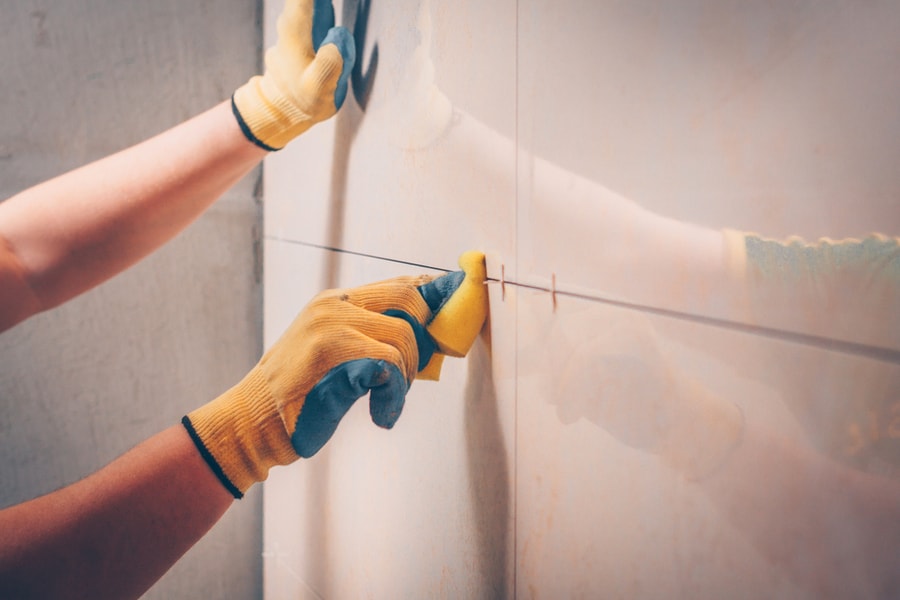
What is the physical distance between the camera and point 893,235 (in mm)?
284

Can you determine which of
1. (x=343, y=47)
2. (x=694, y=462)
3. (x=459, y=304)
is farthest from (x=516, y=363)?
(x=343, y=47)

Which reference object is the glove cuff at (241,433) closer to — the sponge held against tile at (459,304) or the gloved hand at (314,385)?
the gloved hand at (314,385)

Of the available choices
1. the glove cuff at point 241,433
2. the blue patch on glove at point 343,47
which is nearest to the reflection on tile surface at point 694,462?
the glove cuff at point 241,433

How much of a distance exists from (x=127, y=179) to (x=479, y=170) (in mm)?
386

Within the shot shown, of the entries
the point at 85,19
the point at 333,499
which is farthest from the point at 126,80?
the point at 333,499

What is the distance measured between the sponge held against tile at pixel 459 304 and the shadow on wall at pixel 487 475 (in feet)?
0.06

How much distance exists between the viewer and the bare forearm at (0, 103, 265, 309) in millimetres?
621

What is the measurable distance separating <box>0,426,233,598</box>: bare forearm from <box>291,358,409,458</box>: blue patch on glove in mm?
97

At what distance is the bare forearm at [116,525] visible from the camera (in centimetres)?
48

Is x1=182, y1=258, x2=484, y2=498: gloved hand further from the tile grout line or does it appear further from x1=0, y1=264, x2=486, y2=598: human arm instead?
the tile grout line

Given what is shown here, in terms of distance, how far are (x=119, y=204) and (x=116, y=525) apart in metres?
0.33

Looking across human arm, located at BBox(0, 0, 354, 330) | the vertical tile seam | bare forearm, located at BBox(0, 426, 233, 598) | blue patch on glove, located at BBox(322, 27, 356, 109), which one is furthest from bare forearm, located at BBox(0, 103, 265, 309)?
the vertical tile seam

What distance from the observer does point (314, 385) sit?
514 millimetres

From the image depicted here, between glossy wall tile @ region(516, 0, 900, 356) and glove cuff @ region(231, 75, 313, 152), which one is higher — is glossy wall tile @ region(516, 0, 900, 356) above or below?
below
